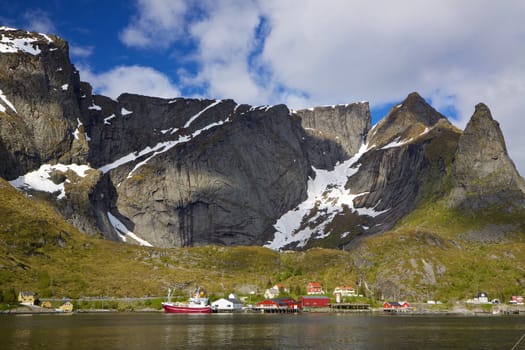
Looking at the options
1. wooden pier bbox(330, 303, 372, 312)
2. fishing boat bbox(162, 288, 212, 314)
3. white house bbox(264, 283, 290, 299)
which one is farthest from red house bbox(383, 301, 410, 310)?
fishing boat bbox(162, 288, 212, 314)

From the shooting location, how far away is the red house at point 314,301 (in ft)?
590

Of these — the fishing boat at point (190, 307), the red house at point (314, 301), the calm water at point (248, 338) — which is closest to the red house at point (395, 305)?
the red house at point (314, 301)

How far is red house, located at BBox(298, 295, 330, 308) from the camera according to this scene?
Answer: 17975cm

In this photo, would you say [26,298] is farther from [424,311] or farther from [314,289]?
[424,311]

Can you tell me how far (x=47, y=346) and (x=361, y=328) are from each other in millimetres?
54283

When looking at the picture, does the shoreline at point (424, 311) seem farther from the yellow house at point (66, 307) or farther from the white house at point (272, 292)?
the white house at point (272, 292)

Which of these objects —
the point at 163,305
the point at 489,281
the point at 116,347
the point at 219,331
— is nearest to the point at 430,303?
the point at 489,281

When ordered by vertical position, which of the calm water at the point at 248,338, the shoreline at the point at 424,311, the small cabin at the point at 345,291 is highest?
the small cabin at the point at 345,291

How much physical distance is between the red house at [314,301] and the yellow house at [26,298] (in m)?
75.0

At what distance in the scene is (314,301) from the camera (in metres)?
181

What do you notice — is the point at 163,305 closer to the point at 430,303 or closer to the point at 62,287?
the point at 62,287

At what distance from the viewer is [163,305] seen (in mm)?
163750

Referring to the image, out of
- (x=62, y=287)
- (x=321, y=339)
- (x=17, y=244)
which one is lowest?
(x=321, y=339)

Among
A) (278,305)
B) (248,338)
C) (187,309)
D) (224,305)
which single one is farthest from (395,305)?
(248,338)
